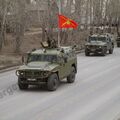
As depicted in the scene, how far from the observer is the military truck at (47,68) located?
65.3 ft

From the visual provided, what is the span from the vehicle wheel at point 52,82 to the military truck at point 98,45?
1909cm

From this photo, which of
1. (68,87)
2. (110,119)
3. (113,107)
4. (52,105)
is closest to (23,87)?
(68,87)

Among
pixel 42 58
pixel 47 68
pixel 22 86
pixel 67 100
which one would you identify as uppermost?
pixel 42 58

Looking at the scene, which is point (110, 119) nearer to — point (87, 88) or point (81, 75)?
point (87, 88)

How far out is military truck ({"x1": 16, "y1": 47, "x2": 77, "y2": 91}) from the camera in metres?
19.9

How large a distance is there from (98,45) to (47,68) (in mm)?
20043

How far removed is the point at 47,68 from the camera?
65.7 feet

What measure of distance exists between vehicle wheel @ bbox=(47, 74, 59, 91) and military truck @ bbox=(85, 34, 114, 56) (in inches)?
751

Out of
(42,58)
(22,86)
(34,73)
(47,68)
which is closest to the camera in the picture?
(34,73)

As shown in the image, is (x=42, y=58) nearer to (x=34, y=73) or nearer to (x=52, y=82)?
(x=34, y=73)

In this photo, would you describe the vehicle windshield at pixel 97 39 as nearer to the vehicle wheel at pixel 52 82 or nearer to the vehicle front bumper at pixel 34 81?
the vehicle wheel at pixel 52 82

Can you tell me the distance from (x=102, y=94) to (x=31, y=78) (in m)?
3.32

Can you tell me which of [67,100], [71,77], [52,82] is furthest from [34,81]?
[71,77]

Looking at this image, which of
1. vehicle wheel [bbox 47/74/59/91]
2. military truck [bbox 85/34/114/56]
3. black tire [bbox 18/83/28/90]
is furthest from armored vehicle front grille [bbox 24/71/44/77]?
military truck [bbox 85/34/114/56]
